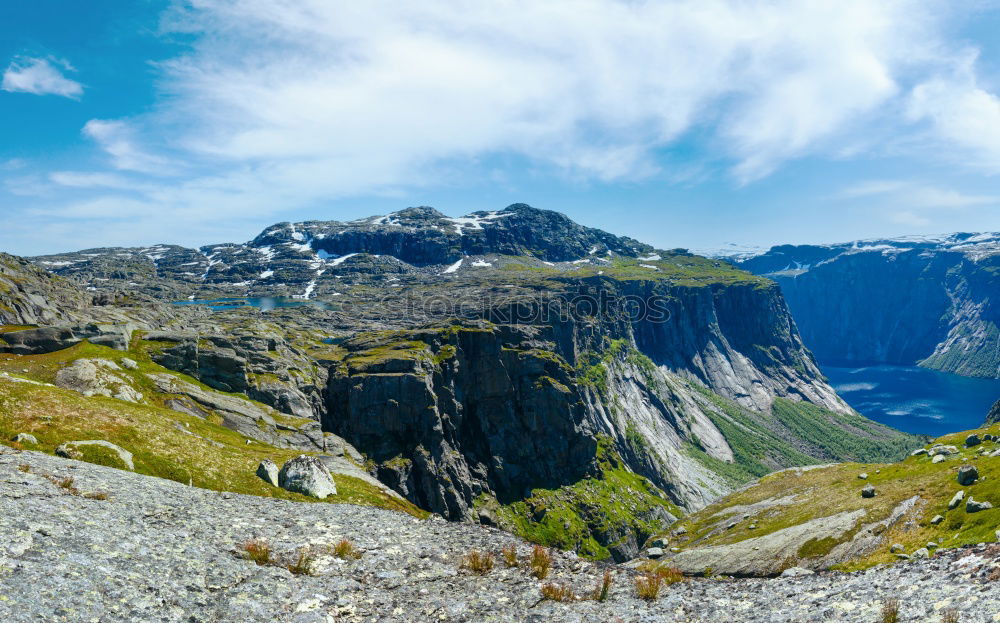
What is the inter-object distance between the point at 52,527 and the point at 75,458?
1543cm

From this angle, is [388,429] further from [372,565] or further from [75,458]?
[372,565]

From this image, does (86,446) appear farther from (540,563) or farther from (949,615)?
(949,615)

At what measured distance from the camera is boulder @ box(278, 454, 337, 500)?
3722 centimetres

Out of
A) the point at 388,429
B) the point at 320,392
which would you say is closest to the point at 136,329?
the point at 320,392

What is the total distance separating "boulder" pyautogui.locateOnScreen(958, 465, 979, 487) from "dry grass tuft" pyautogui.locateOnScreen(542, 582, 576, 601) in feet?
181

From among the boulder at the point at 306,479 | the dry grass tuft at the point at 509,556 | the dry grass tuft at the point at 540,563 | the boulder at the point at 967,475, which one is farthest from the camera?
the boulder at the point at 967,475

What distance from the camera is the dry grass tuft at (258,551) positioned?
21.0 m

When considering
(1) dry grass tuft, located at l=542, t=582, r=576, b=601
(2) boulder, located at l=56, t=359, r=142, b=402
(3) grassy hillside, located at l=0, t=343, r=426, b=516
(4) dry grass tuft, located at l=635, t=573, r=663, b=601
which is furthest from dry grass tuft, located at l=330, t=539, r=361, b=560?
(2) boulder, located at l=56, t=359, r=142, b=402

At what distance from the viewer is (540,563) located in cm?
2353

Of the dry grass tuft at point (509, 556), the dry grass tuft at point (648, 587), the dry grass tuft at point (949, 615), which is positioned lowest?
the dry grass tuft at point (648, 587)

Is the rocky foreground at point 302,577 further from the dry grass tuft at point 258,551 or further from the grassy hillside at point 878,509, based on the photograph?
the grassy hillside at point 878,509

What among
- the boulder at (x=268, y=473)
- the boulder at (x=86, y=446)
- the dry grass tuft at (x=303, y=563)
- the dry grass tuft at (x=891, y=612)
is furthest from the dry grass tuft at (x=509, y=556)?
the boulder at (x=86, y=446)

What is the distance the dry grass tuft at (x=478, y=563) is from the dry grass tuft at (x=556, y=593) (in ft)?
9.70

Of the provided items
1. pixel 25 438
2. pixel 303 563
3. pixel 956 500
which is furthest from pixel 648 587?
pixel 956 500
